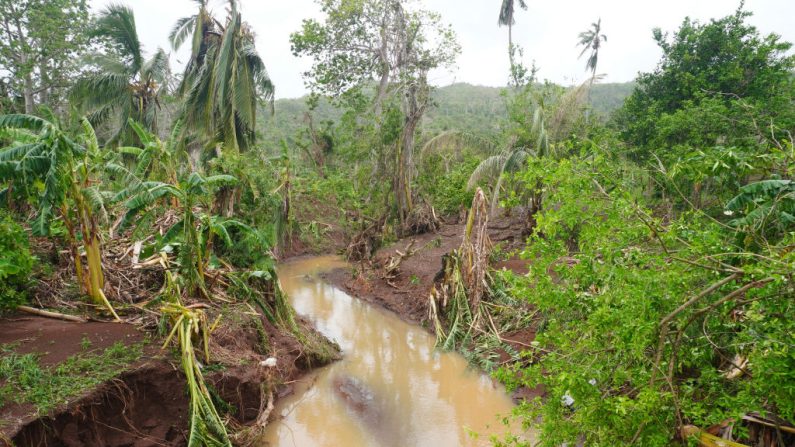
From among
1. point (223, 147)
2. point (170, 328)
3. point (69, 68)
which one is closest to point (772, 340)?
point (170, 328)

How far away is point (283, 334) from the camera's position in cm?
755

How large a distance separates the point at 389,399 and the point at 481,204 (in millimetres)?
4091

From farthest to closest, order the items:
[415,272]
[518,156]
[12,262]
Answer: [415,272] → [518,156] → [12,262]

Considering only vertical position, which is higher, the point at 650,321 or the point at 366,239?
the point at 650,321

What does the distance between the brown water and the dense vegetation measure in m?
0.55

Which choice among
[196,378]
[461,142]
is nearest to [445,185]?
[461,142]

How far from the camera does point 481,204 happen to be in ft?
29.3

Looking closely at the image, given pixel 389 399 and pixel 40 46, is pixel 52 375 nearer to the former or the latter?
pixel 389 399

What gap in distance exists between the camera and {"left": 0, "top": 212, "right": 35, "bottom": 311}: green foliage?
5.24 meters

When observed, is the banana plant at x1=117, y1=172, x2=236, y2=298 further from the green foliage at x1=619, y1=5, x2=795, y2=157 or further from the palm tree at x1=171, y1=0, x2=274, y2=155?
the green foliage at x1=619, y1=5, x2=795, y2=157

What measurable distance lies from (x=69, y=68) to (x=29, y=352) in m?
14.6

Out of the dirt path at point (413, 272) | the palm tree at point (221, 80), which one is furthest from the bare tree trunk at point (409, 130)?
the palm tree at point (221, 80)

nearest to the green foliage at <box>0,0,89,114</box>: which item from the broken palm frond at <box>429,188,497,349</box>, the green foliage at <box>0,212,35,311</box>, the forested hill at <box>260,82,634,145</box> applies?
the green foliage at <box>0,212,35,311</box>

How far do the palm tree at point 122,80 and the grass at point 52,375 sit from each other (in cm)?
1079
